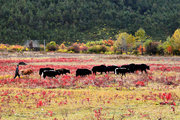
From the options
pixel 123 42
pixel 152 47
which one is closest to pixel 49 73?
pixel 152 47

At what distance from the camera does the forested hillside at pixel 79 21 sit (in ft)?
535

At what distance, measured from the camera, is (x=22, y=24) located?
17212 centimetres

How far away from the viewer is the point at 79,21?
7146 inches

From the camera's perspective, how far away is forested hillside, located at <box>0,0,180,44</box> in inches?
6422

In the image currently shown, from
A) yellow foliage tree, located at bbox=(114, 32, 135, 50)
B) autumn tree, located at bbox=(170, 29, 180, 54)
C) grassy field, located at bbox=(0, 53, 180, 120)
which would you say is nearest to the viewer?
grassy field, located at bbox=(0, 53, 180, 120)

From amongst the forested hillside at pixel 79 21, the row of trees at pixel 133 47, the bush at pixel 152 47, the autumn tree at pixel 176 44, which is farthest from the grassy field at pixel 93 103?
the forested hillside at pixel 79 21

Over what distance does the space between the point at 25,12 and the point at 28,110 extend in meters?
190

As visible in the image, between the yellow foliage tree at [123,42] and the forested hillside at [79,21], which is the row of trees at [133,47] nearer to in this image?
the yellow foliage tree at [123,42]

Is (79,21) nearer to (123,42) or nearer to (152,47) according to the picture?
(123,42)

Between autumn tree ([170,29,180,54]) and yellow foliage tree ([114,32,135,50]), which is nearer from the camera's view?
autumn tree ([170,29,180,54])

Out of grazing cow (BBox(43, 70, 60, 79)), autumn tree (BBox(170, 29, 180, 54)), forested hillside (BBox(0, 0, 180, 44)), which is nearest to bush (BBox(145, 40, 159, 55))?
autumn tree (BBox(170, 29, 180, 54))

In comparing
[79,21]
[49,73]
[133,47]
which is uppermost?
[79,21]

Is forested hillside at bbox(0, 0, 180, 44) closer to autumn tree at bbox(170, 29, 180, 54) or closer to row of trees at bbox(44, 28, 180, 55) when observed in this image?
row of trees at bbox(44, 28, 180, 55)

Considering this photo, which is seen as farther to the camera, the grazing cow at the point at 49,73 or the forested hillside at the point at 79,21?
the forested hillside at the point at 79,21
